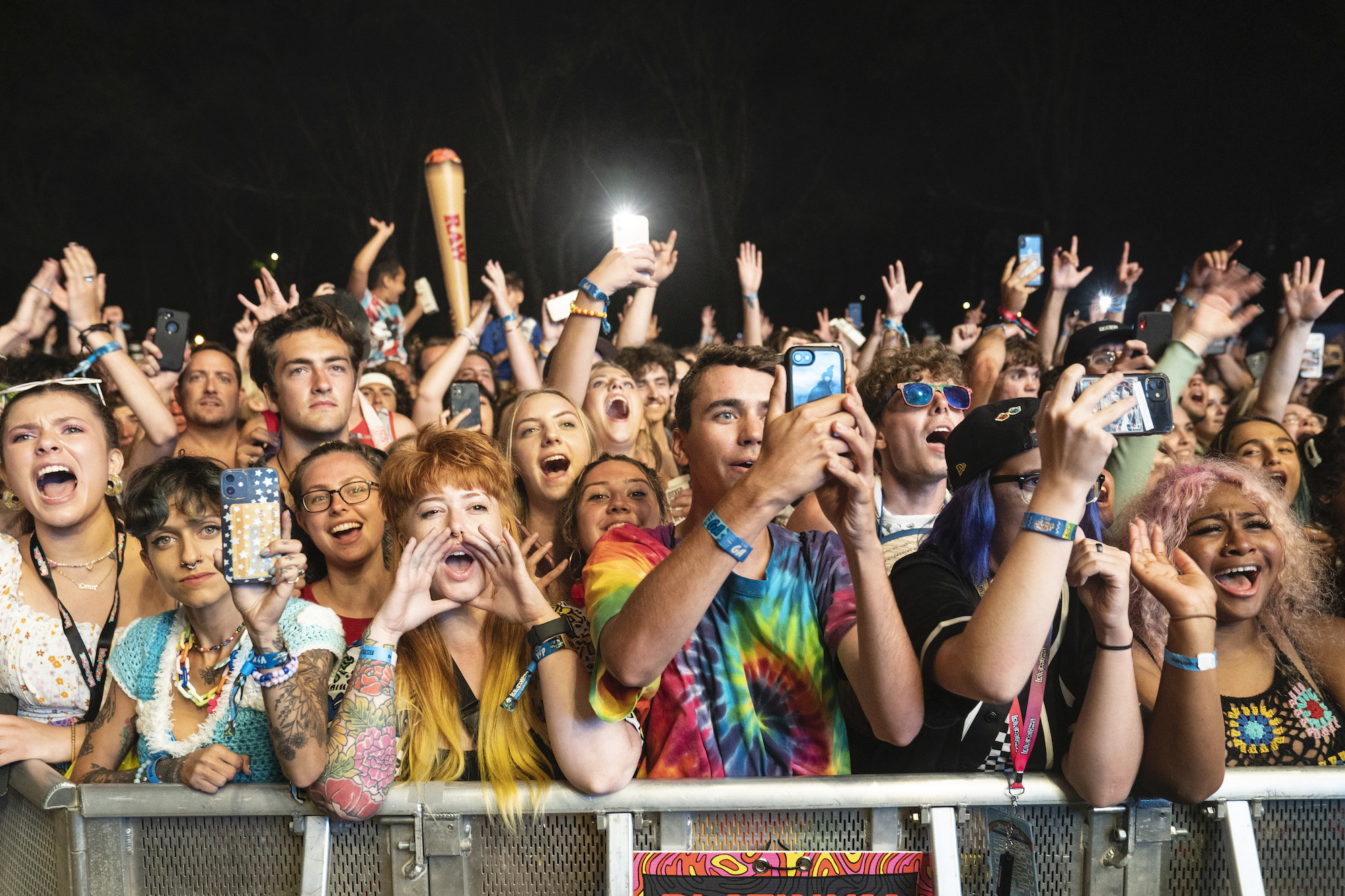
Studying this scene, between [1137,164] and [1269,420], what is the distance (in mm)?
11162

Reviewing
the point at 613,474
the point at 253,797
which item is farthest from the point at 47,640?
the point at 613,474

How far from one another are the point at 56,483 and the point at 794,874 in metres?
2.31

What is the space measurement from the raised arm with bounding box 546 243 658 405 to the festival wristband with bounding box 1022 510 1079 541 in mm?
2138

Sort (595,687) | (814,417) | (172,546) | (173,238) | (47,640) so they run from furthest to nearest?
(173,238) < (47,640) < (172,546) < (595,687) < (814,417)

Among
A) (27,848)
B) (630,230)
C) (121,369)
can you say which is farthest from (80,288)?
(27,848)

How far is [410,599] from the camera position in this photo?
6.65 feet

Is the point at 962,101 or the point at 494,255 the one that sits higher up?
the point at 962,101

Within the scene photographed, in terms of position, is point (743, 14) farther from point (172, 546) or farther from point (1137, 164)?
point (172, 546)

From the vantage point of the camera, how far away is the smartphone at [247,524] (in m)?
1.91

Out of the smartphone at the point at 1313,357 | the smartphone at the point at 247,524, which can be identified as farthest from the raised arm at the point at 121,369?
the smartphone at the point at 1313,357

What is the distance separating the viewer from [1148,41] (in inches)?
513

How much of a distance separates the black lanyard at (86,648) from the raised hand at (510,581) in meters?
1.26

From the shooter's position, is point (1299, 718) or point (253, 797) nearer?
point (253, 797)

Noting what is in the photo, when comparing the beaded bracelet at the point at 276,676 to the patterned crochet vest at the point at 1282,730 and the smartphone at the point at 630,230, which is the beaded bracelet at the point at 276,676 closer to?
the patterned crochet vest at the point at 1282,730
